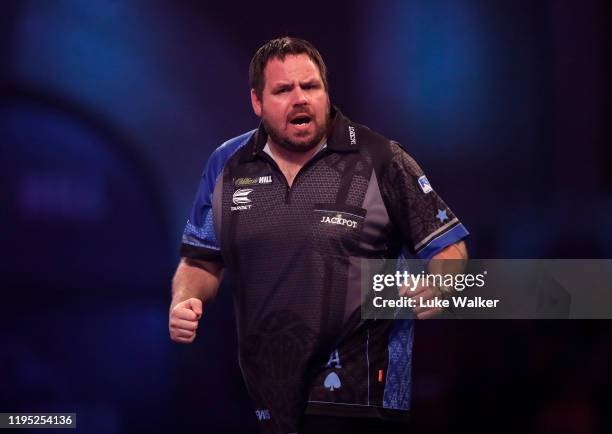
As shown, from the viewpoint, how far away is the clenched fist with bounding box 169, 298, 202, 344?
302 cm

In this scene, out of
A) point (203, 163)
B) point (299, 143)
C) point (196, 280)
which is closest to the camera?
point (299, 143)

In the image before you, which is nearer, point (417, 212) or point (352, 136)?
point (417, 212)

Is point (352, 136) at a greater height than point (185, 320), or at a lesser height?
greater

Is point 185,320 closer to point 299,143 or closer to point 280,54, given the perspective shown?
point 299,143

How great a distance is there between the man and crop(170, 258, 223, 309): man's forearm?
0.05 ft

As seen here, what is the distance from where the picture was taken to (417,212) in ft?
10.2

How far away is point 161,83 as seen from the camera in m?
4.25

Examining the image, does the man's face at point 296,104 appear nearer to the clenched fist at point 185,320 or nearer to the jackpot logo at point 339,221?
the jackpot logo at point 339,221

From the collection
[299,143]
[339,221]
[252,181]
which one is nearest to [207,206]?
[252,181]

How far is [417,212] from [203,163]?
148cm

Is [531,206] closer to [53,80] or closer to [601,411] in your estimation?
[601,411]

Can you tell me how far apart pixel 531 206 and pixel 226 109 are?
1420 millimetres

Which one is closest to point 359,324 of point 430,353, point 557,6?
point 430,353

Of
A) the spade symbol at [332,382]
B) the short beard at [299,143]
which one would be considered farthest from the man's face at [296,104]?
the spade symbol at [332,382]
